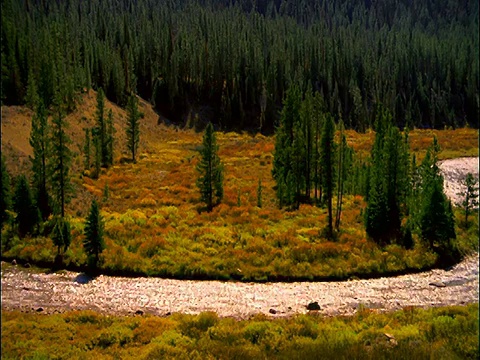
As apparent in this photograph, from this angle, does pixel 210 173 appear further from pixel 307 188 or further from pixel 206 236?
pixel 307 188

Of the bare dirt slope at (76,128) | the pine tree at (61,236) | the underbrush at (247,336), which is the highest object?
the bare dirt slope at (76,128)

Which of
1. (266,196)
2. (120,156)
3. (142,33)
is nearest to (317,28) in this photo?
(142,33)

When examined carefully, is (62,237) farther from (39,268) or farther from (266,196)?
(266,196)

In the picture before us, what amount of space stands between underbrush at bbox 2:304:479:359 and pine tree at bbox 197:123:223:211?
2371cm

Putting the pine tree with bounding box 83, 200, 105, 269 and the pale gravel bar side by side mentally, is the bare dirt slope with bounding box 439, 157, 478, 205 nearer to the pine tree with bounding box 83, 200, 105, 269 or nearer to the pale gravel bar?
the pale gravel bar

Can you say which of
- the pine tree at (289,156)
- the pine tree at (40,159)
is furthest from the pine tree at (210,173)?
the pine tree at (40,159)

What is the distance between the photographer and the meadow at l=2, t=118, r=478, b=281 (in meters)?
33.9

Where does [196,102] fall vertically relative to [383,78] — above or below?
below

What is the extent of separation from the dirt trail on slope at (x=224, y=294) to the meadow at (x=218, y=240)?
1.34 metres

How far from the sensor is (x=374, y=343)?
1964 centimetres

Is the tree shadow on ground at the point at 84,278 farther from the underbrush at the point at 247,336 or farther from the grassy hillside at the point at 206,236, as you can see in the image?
the underbrush at the point at 247,336

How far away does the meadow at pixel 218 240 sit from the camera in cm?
3388

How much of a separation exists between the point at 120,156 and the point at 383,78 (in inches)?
4663

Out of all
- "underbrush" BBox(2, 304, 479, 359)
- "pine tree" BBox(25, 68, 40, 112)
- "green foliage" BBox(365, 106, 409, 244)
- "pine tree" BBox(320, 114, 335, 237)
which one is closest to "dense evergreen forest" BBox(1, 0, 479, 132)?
"pine tree" BBox(25, 68, 40, 112)
